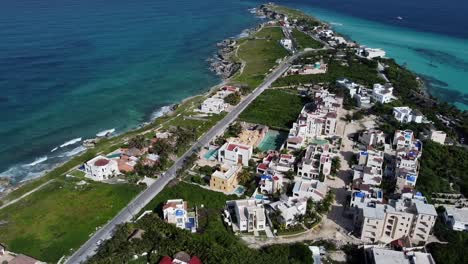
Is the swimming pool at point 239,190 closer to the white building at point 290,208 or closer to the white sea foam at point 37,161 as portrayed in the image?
the white building at point 290,208

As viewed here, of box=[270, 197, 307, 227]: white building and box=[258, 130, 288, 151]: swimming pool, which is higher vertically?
box=[270, 197, 307, 227]: white building

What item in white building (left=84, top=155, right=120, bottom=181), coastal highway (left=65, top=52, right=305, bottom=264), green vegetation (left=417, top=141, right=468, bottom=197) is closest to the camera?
coastal highway (left=65, top=52, right=305, bottom=264)

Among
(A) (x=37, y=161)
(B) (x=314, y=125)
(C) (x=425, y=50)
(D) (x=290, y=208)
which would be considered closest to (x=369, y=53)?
(C) (x=425, y=50)

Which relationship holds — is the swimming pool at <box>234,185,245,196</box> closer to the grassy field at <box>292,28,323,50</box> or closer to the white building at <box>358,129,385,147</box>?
the white building at <box>358,129,385,147</box>

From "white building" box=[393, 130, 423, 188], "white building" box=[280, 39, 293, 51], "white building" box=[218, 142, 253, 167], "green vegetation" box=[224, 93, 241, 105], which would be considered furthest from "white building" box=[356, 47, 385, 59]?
"white building" box=[218, 142, 253, 167]

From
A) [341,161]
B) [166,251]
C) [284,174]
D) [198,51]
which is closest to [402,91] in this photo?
[341,161]

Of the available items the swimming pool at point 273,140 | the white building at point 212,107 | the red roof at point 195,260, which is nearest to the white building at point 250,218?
the red roof at point 195,260
